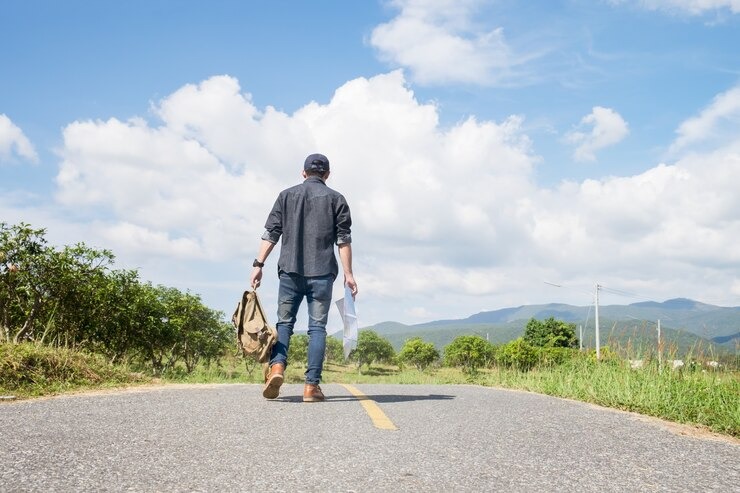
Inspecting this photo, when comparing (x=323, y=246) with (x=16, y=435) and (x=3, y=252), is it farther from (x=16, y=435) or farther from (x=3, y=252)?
(x=3, y=252)

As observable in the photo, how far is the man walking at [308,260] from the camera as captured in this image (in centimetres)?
611

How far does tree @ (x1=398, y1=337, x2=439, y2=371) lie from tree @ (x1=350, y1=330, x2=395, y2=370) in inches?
118

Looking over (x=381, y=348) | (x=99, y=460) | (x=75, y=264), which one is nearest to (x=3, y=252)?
(x=75, y=264)

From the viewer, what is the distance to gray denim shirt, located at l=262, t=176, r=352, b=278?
6.18 metres

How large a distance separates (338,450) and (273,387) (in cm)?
255

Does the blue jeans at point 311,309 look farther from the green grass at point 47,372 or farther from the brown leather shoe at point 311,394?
the green grass at point 47,372

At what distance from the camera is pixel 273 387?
5.96 metres

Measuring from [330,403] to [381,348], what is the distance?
92.1m

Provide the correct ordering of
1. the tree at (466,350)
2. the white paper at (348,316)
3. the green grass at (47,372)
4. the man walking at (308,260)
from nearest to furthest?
the man walking at (308,260), the white paper at (348,316), the green grass at (47,372), the tree at (466,350)

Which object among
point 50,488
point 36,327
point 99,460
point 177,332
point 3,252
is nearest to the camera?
point 50,488

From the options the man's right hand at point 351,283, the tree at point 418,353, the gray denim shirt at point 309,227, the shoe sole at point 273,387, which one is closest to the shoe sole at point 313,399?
the shoe sole at point 273,387

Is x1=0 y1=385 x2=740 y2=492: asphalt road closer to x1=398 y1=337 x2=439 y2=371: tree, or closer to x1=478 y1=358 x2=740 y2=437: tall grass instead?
x1=478 y1=358 x2=740 y2=437: tall grass

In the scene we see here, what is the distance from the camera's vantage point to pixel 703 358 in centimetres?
778

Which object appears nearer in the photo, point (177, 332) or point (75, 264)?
point (75, 264)
